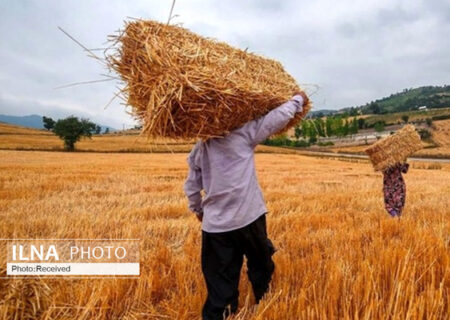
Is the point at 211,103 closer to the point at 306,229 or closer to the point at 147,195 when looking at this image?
the point at 306,229

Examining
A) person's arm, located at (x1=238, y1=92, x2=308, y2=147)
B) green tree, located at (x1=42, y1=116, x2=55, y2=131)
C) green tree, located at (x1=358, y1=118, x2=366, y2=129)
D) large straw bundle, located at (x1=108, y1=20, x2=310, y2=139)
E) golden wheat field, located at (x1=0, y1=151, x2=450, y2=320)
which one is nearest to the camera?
golden wheat field, located at (x1=0, y1=151, x2=450, y2=320)

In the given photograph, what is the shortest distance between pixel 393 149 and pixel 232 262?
4.81 meters

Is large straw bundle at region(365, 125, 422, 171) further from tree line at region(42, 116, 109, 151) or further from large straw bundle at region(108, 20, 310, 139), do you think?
tree line at region(42, 116, 109, 151)

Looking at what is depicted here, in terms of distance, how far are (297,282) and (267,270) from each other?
0.96 ft

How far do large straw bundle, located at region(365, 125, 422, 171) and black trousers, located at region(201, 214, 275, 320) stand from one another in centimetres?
433

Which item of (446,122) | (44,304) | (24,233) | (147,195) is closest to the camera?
(44,304)


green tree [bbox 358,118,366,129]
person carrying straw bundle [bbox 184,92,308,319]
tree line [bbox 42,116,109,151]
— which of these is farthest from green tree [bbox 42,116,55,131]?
person carrying straw bundle [bbox 184,92,308,319]

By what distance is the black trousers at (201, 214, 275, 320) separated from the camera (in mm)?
2475

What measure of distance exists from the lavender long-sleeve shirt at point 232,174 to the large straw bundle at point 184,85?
120mm

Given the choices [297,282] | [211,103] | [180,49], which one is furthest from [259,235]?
[180,49]

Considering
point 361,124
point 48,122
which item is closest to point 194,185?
point 48,122

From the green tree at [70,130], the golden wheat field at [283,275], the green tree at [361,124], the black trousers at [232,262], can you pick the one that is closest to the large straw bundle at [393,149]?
the golden wheat field at [283,275]

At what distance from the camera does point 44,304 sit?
227 centimetres

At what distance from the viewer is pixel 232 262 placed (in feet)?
8.53
